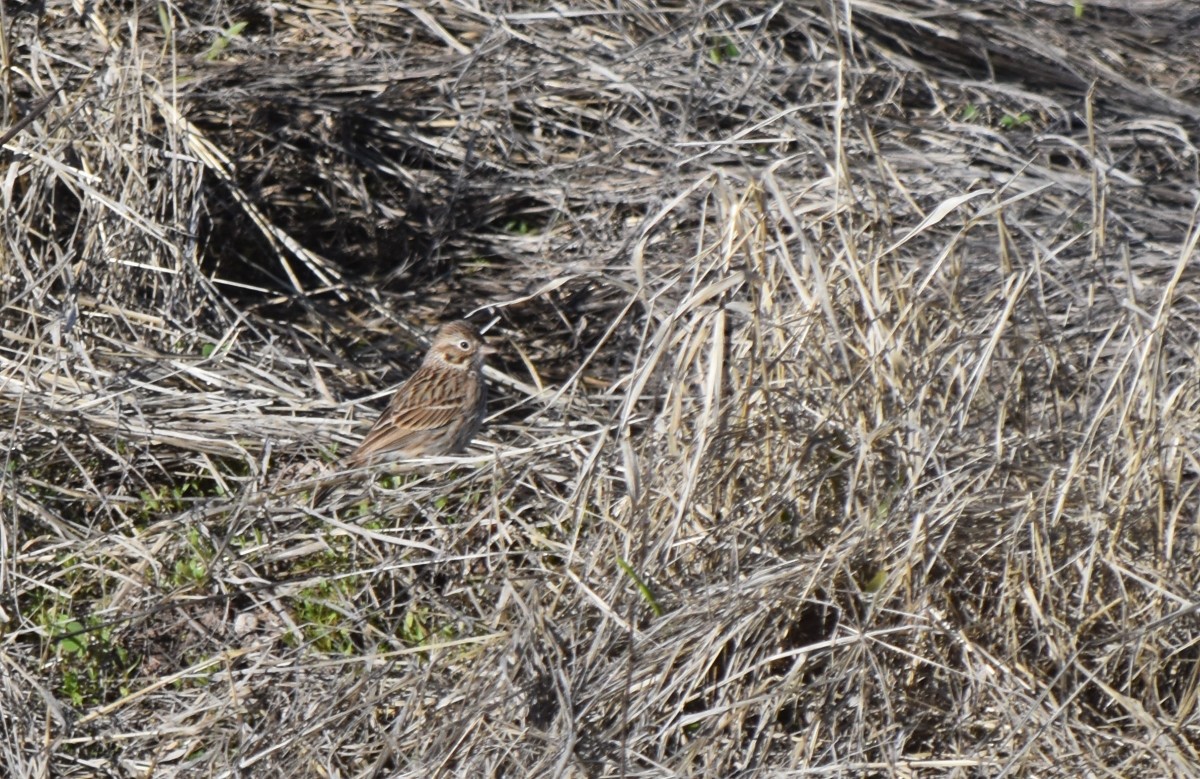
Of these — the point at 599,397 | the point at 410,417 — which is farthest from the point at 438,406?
the point at 599,397

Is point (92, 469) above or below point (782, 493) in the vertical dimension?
below

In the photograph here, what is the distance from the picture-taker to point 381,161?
18.5 feet

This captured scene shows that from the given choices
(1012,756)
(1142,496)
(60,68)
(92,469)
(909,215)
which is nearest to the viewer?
(1012,756)

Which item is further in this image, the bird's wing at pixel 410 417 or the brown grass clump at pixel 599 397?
the bird's wing at pixel 410 417

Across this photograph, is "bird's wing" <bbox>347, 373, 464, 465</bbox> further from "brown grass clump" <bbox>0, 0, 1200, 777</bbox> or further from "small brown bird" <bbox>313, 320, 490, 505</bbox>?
"brown grass clump" <bbox>0, 0, 1200, 777</bbox>

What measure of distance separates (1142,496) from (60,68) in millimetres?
3801

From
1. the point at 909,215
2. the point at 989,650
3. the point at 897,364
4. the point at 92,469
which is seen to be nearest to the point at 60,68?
the point at 92,469

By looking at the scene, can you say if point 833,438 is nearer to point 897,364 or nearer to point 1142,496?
point 897,364

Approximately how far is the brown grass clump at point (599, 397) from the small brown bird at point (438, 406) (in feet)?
0.38

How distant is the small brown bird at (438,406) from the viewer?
4.60 metres

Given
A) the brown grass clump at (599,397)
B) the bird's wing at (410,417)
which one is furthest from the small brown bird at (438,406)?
the brown grass clump at (599,397)

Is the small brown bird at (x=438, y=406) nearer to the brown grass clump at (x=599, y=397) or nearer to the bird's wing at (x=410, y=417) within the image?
the bird's wing at (x=410, y=417)

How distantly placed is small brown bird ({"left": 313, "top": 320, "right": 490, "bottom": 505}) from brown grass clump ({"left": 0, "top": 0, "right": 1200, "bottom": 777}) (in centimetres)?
12

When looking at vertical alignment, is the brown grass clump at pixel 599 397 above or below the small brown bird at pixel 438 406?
above
